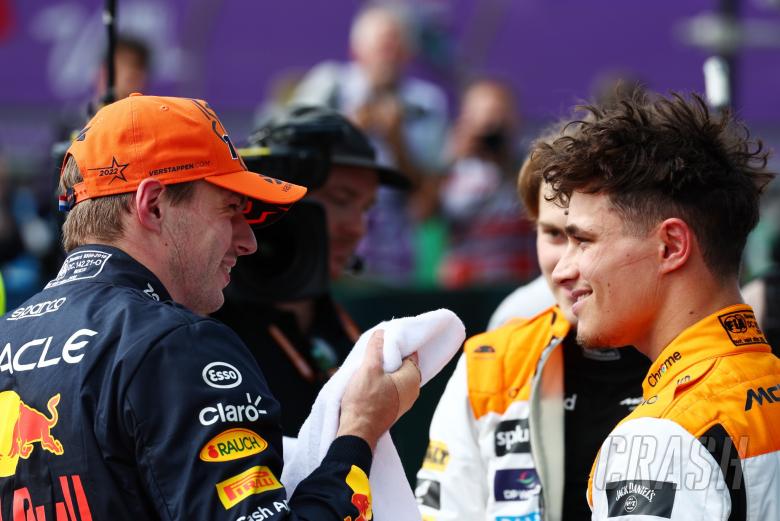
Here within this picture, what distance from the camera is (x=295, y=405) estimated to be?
3592mm

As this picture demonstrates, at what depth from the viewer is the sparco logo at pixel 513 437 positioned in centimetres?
314

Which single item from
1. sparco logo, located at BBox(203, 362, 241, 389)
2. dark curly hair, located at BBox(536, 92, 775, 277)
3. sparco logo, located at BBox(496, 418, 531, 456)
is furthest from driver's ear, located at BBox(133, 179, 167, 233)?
sparco logo, located at BBox(496, 418, 531, 456)

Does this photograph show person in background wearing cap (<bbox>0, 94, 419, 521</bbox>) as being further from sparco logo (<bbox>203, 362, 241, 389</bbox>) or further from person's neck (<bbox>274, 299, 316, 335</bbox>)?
person's neck (<bbox>274, 299, 316, 335</bbox>)

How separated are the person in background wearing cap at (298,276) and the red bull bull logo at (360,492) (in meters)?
1.12

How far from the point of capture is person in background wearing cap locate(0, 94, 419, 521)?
7.38 feet

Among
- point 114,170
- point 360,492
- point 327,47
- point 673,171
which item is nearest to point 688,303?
point 673,171

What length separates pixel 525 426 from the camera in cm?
316

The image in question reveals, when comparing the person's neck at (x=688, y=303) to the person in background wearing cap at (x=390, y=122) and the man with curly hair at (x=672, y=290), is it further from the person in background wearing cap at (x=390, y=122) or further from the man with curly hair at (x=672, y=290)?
the person in background wearing cap at (x=390, y=122)

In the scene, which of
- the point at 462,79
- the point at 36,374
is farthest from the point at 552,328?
the point at 462,79

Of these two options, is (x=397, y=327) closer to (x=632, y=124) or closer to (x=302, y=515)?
(x=302, y=515)

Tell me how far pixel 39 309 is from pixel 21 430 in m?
0.28

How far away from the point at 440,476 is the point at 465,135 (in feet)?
17.4

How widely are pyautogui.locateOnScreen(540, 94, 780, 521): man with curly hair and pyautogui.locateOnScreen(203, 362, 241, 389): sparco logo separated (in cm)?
78

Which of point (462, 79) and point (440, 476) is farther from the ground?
point (462, 79)
